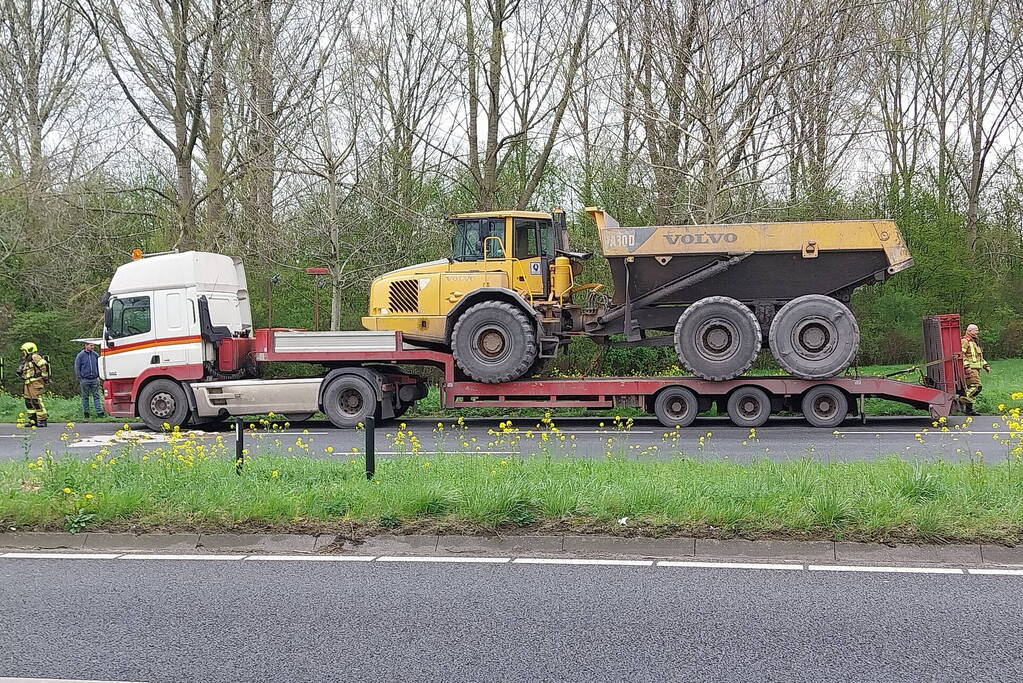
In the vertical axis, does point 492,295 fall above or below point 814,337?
above

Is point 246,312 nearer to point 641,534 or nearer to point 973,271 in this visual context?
point 641,534

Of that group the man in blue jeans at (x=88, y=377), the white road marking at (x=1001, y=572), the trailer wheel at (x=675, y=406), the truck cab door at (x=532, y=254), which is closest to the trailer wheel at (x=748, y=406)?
the trailer wheel at (x=675, y=406)

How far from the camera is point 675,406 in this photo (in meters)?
17.6

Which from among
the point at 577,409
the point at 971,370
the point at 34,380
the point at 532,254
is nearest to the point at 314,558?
the point at 532,254

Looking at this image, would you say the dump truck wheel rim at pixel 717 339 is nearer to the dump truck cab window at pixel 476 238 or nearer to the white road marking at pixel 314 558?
the dump truck cab window at pixel 476 238

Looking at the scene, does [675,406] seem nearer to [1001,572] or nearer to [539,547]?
[539,547]

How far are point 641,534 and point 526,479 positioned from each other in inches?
60.8

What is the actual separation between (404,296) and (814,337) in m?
7.04

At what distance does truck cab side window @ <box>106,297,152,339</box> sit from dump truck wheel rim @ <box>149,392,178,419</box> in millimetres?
1226

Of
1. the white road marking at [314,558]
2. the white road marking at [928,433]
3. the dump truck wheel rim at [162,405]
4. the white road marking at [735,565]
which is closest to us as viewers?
the white road marking at [735,565]

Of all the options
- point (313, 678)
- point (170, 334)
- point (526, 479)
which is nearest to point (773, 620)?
point (313, 678)

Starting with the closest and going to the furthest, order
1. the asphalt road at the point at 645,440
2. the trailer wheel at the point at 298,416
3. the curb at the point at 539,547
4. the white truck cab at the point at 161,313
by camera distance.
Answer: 1. the curb at the point at 539,547
2. the asphalt road at the point at 645,440
3. the white truck cab at the point at 161,313
4. the trailer wheel at the point at 298,416

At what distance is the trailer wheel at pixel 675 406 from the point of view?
57.1ft

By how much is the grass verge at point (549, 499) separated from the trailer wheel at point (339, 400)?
323 inches
